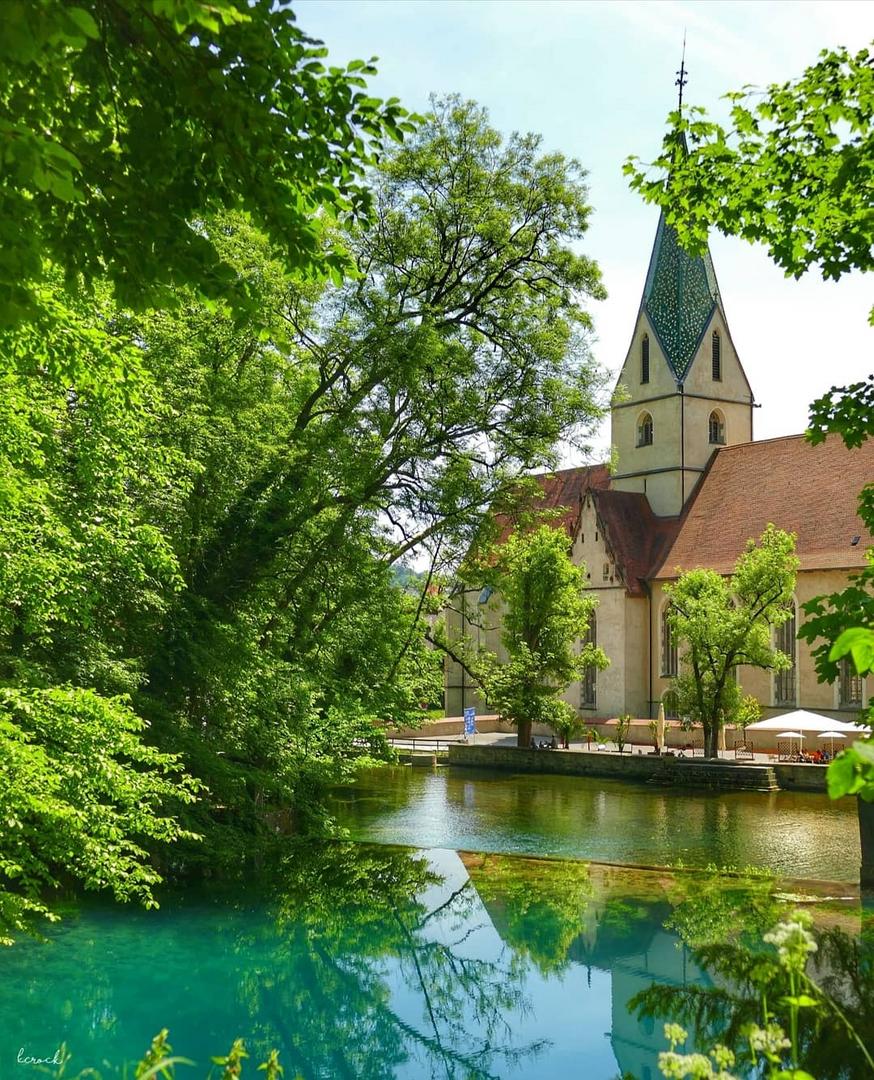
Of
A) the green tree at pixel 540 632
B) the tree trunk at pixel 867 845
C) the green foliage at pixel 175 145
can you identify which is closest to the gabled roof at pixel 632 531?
the green tree at pixel 540 632

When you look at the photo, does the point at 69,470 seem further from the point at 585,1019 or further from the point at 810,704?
the point at 810,704

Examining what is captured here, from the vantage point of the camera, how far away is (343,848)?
21047 millimetres

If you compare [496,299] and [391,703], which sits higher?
[496,299]

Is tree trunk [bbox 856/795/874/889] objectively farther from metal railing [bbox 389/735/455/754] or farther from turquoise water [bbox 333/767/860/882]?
metal railing [bbox 389/735/455/754]

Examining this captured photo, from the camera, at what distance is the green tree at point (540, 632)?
124 feet

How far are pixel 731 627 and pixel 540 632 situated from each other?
8023 mm

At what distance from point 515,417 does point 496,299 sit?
2.49 m

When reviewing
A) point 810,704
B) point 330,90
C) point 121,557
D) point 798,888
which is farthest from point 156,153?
point 810,704

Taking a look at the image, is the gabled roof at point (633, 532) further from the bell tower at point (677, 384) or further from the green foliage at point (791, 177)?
the green foliage at point (791, 177)

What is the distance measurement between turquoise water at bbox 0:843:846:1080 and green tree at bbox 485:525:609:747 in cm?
1935

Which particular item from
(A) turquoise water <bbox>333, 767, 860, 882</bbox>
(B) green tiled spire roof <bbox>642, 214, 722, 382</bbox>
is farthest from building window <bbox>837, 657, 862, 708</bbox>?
(B) green tiled spire roof <bbox>642, 214, 722, 382</bbox>

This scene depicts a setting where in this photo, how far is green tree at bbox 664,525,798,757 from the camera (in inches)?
1299

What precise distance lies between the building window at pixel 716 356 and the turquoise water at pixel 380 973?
36.1 metres

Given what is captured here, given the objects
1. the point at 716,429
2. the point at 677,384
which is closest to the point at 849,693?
the point at 716,429
